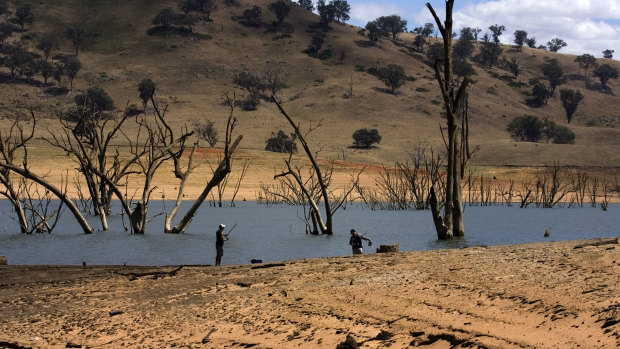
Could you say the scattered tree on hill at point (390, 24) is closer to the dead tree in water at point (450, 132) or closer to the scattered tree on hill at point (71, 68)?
the scattered tree on hill at point (71, 68)

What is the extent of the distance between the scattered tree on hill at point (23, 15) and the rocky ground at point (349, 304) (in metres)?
138

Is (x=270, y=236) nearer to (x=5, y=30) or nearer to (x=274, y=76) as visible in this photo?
(x=274, y=76)

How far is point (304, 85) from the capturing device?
120 m

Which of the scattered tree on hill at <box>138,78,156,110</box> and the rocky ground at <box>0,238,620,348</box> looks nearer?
the rocky ground at <box>0,238,620,348</box>

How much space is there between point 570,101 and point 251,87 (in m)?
52.8

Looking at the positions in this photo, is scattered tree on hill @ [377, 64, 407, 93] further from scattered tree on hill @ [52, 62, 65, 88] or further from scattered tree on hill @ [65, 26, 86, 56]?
scattered tree on hill @ [65, 26, 86, 56]

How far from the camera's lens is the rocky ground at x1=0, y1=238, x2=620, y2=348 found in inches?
290

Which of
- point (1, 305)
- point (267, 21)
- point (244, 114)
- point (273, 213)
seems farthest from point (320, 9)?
point (1, 305)

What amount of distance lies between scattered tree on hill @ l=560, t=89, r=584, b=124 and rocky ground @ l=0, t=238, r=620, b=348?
11448 cm

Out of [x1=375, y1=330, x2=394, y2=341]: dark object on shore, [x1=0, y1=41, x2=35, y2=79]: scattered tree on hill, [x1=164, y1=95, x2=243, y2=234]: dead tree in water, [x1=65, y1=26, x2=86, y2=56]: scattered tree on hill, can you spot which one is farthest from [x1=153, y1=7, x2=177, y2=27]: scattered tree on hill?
[x1=375, y1=330, x2=394, y2=341]: dark object on shore

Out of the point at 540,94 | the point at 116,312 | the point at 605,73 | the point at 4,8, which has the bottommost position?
the point at 116,312

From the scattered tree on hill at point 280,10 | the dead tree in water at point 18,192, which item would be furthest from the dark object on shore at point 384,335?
the scattered tree on hill at point 280,10

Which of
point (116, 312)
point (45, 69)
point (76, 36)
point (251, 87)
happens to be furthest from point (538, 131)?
point (116, 312)

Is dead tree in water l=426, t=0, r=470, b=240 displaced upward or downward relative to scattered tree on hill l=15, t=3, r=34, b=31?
downward
